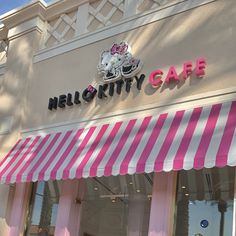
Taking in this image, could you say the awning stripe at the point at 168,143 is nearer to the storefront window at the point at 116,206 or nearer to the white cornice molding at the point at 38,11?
the storefront window at the point at 116,206

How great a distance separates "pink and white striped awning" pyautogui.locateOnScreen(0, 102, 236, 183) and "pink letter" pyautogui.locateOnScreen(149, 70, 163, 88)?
0.59 m

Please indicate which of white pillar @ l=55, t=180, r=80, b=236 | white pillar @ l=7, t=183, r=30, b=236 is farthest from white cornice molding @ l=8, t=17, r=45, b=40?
white pillar @ l=55, t=180, r=80, b=236

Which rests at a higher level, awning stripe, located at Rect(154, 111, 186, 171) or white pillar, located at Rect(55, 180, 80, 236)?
awning stripe, located at Rect(154, 111, 186, 171)

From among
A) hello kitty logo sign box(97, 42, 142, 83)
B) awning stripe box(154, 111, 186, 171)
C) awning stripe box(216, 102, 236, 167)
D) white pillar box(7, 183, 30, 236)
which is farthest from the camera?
white pillar box(7, 183, 30, 236)

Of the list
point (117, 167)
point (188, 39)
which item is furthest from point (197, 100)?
point (117, 167)

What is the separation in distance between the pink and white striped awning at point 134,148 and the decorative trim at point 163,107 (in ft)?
0.39

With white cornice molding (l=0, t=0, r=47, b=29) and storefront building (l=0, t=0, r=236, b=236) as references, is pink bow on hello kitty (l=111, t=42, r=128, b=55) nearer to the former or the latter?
storefront building (l=0, t=0, r=236, b=236)

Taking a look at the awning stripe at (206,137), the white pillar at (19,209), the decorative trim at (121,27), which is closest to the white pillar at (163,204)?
the awning stripe at (206,137)

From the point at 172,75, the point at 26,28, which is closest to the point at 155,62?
the point at 172,75

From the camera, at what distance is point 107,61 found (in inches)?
Result: 345

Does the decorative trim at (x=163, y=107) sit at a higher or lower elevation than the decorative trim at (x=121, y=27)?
lower

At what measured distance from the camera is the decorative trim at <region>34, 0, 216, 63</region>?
26.3 feet

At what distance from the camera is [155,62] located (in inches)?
320

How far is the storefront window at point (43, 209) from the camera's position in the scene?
8.93 metres
